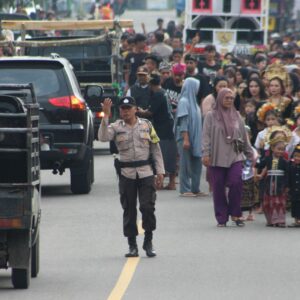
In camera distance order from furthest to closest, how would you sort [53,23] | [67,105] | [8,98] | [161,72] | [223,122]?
1. [53,23]
2. [161,72]
3. [67,105]
4. [223,122]
5. [8,98]

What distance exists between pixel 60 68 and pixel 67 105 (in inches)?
20.0

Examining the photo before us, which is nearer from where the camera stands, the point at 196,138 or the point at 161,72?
the point at 196,138

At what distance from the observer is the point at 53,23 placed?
102 feet

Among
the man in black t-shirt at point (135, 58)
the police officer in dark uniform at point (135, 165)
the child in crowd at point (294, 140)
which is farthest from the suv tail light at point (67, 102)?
the man in black t-shirt at point (135, 58)

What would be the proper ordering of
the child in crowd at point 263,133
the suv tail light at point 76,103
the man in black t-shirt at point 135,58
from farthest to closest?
1. the man in black t-shirt at point 135,58
2. the suv tail light at point 76,103
3. the child in crowd at point 263,133

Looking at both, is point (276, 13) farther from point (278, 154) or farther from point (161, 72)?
point (278, 154)

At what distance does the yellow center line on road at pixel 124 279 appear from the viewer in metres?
12.5

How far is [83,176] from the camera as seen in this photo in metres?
21.5

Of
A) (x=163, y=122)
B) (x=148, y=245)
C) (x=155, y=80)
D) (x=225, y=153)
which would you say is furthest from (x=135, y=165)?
(x=163, y=122)

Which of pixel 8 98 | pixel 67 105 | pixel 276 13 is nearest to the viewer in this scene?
pixel 8 98

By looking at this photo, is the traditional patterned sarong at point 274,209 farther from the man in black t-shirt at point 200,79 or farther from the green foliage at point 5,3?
the green foliage at point 5,3

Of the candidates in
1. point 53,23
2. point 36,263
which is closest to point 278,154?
point 36,263

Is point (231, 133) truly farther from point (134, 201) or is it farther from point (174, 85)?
point (174, 85)

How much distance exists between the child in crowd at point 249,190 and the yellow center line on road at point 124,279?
396 centimetres
